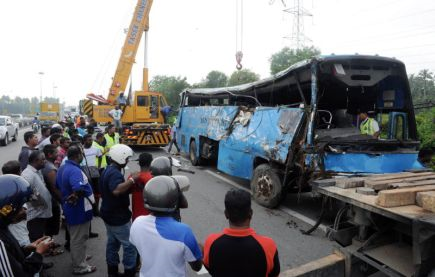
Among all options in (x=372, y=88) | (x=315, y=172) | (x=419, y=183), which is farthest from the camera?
(x=372, y=88)

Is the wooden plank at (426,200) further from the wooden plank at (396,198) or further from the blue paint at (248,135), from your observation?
the blue paint at (248,135)

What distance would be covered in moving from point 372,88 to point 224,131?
369cm

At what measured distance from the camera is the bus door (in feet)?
49.7

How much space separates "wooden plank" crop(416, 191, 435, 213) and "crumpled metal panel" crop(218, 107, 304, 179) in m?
3.24

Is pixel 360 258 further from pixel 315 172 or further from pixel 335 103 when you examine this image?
pixel 335 103

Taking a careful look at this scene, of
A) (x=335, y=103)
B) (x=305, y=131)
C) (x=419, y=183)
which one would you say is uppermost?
(x=335, y=103)

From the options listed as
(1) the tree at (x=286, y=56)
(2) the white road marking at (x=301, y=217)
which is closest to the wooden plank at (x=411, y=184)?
(2) the white road marking at (x=301, y=217)

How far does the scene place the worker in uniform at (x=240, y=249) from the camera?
196cm

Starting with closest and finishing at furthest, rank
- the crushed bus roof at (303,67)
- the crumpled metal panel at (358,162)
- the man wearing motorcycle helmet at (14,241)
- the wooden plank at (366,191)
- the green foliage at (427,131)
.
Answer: the man wearing motorcycle helmet at (14,241) < the wooden plank at (366,191) < the crumpled metal panel at (358,162) < the crushed bus roof at (303,67) < the green foliage at (427,131)

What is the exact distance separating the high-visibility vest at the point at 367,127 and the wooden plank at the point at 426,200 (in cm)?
389

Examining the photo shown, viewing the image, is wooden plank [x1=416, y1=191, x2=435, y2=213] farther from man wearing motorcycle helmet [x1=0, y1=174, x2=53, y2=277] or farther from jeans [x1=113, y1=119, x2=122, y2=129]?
jeans [x1=113, y1=119, x2=122, y2=129]

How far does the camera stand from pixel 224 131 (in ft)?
29.0

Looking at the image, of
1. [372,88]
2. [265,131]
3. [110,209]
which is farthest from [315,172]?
[110,209]

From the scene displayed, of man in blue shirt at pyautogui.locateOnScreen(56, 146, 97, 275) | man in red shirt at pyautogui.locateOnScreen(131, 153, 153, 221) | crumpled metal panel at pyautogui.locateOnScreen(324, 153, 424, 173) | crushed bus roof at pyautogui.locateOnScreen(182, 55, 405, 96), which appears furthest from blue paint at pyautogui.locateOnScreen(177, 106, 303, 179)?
man in blue shirt at pyautogui.locateOnScreen(56, 146, 97, 275)
